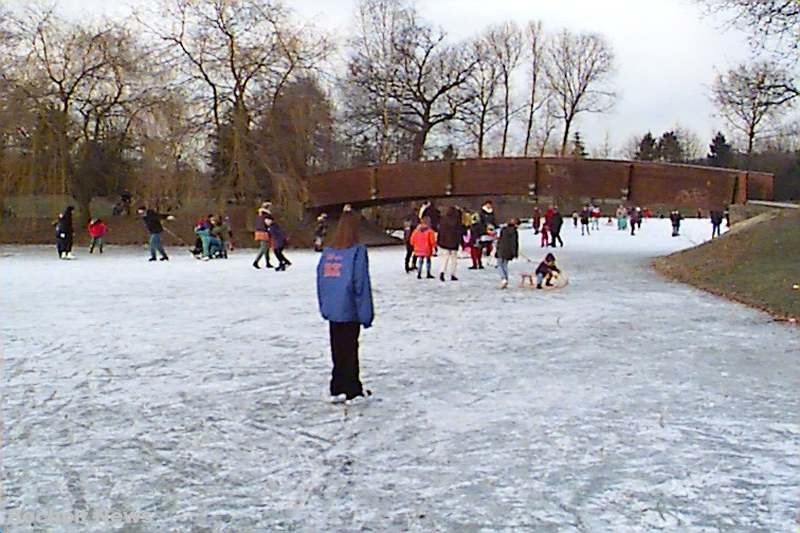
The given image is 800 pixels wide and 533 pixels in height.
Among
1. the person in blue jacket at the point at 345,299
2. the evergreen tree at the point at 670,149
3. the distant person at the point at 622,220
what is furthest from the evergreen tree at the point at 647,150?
the person in blue jacket at the point at 345,299

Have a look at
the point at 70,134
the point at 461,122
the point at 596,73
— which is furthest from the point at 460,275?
the point at 596,73

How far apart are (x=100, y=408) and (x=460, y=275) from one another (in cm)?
1373

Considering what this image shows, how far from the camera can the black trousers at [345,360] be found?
7.46 meters

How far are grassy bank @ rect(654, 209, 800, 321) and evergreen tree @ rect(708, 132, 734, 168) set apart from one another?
60.8 m

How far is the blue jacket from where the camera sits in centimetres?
739

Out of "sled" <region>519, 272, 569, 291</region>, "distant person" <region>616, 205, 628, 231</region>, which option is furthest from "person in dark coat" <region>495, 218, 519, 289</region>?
"distant person" <region>616, 205, 628, 231</region>

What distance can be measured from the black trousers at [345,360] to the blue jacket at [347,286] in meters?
0.11

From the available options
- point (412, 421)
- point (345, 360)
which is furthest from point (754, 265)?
point (412, 421)

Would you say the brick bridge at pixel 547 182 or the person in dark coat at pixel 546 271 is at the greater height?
the brick bridge at pixel 547 182

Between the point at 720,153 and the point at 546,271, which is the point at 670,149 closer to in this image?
the point at 720,153

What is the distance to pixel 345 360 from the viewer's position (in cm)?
752

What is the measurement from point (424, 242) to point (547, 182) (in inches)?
642

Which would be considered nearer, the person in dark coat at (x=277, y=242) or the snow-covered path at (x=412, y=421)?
the snow-covered path at (x=412, y=421)

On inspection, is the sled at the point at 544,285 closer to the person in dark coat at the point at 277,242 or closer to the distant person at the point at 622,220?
the person in dark coat at the point at 277,242
